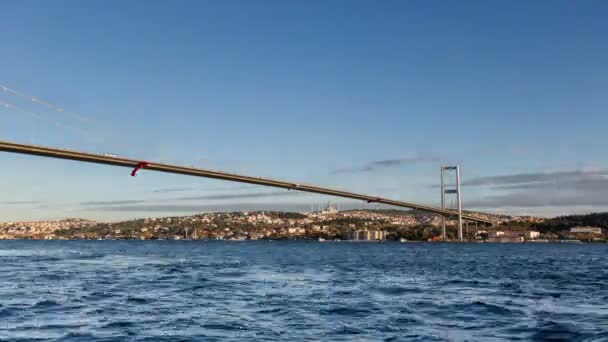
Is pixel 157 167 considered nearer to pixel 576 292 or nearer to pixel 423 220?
pixel 576 292

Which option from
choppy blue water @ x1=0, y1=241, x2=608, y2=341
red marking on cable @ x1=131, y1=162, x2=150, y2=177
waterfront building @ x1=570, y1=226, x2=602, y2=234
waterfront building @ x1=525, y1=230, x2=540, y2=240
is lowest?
choppy blue water @ x1=0, y1=241, x2=608, y2=341

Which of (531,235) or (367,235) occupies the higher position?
(367,235)

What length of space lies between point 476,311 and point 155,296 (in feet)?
27.6

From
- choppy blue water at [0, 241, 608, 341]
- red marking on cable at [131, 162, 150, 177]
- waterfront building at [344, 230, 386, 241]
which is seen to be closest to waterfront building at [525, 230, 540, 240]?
waterfront building at [344, 230, 386, 241]

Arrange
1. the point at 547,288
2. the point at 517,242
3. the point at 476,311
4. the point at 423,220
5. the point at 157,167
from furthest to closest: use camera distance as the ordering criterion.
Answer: the point at 423,220 → the point at 517,242 → the point at 157,167 → the point at 547,288 → the point at 476,311

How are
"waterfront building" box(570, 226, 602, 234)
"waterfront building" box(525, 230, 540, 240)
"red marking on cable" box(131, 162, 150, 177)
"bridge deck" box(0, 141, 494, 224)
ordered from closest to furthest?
"bridge deck" box(0, 141, 494, 224)
"red marking on cable" box(131, 162, 150, 177)
"waterfront building" box(525, 230, 540, 240)
"waterfront building" box(570, 226, 602, 234)

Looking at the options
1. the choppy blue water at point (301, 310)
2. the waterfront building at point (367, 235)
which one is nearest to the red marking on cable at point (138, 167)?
the choppy blue water at point (301, 310)

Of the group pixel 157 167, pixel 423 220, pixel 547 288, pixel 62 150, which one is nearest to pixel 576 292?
pixel 547 288

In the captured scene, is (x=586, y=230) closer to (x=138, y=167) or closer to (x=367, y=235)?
(x=367, y=235)

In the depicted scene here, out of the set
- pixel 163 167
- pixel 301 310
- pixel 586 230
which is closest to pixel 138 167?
pixel 163 167

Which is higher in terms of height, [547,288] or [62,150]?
[62,150]

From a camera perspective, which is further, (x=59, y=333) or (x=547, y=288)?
(x=547, y=288)

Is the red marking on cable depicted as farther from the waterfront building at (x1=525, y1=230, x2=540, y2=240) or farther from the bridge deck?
the waterfront building at (x1=525, y1=230, x2=540, y2=240)

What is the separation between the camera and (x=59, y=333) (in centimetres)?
1137
